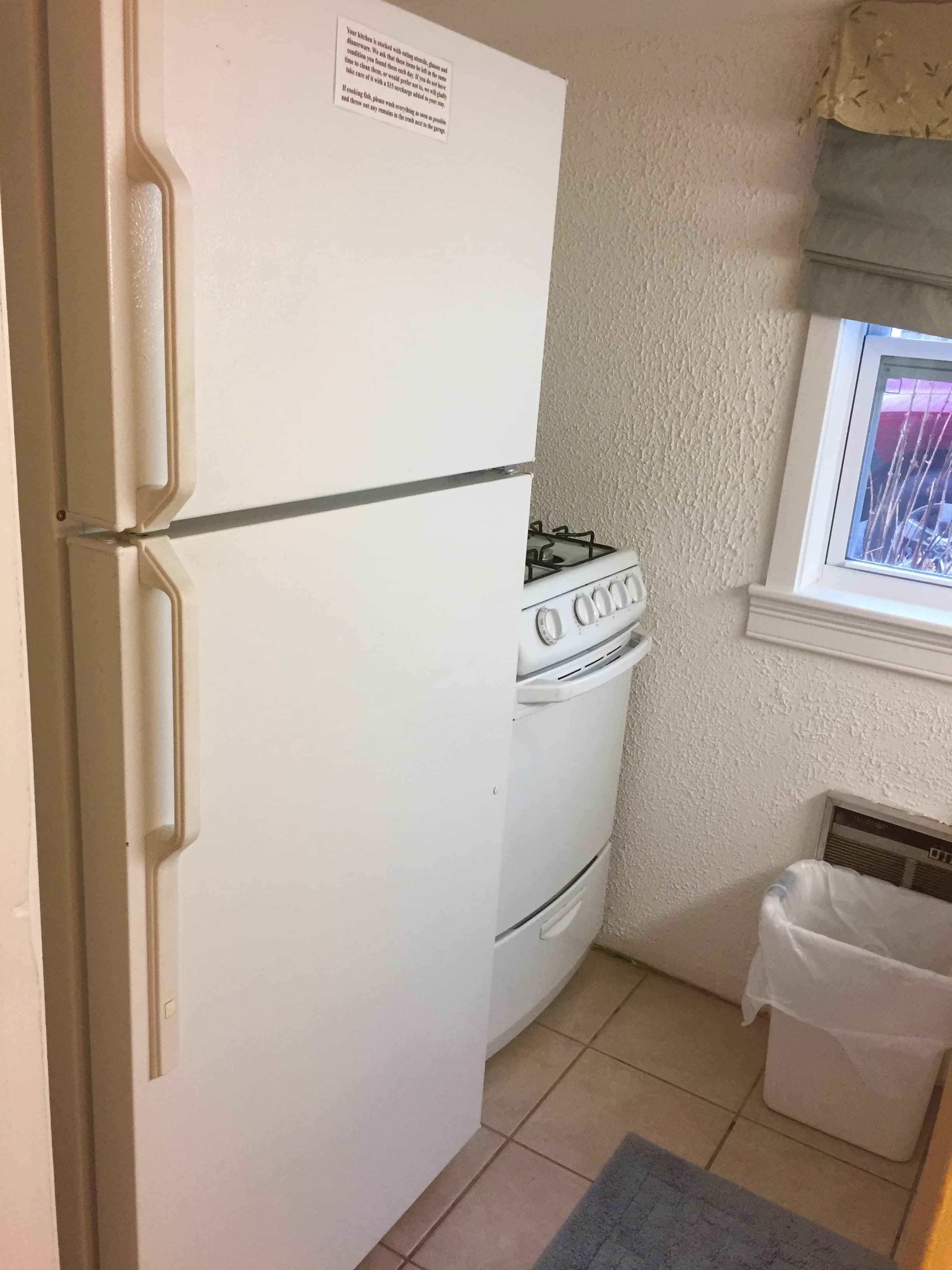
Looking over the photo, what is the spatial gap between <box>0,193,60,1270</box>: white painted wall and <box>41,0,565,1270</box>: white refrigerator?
268mm

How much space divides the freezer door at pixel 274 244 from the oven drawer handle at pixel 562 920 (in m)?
1.05

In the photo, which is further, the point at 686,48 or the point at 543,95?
the point at 686,48

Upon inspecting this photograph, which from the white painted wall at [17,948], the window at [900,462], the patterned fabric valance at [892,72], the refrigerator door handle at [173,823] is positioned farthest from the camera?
the window at [900,462]

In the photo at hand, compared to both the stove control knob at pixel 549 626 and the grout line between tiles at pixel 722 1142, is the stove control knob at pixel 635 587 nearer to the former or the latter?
the stove control knob at pixel 549 626

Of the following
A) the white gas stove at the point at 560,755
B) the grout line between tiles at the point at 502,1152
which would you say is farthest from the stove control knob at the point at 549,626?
the grout line between tiles at the point at 502,1152

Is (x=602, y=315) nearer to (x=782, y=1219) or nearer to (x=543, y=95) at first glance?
(x=543, y=95)

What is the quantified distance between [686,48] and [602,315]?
50 centimetres

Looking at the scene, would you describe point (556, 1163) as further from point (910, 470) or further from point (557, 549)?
point (910, 470)

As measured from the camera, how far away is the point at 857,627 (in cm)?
195

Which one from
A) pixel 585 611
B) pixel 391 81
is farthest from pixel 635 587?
pixel 391 81

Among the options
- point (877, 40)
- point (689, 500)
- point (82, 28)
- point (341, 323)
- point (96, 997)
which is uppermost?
point (877, 40)

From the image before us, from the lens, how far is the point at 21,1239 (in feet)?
2.18

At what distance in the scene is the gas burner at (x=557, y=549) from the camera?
185cm

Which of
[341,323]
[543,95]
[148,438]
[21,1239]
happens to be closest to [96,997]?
[21,1239]
